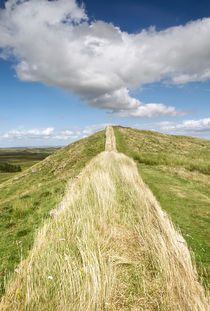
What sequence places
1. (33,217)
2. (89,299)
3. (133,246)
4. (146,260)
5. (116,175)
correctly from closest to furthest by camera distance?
(89,299) → (146,260) → (133,246) → (33,217) → (116,175)

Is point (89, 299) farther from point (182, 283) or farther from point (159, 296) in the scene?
point (182, 283)

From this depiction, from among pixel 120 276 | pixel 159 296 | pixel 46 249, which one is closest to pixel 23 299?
pixel 46 249

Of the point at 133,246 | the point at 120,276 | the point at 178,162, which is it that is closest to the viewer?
the point at 120,276

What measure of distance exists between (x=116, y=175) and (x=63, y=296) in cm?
696

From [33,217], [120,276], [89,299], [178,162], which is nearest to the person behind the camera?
[89,299]

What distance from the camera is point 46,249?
9.78 feet

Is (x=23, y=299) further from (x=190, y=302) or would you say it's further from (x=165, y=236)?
(x=165, y=236)

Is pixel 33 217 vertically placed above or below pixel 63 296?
below

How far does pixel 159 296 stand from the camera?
86.4 inches

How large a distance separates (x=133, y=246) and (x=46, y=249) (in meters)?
1.78

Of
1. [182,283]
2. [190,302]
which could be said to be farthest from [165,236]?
[190,302]

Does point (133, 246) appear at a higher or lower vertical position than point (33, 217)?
higher

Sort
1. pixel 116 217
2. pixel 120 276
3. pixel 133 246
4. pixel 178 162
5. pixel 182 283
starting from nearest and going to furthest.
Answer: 1. pixel 182 283
2. pixel 120 276
3. pixel 133 246
4. pixel 116 217
5. pixel 178 162

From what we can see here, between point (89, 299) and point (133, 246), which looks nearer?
point (89, 299)
